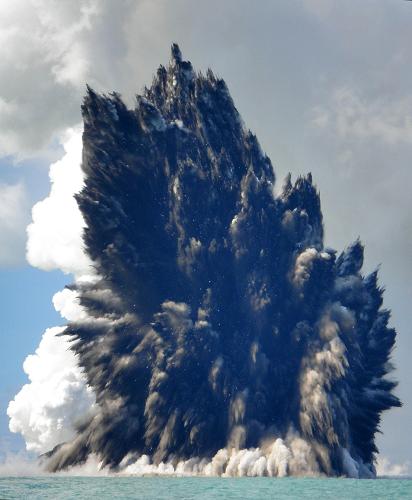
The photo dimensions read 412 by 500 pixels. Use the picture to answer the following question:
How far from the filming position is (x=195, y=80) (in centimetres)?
10231

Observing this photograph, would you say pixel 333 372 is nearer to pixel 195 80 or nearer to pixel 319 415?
pixel 319 415

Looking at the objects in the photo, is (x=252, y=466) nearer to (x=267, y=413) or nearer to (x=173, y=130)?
(x=267, y=413)

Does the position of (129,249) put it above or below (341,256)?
below

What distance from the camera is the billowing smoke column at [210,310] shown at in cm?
8712

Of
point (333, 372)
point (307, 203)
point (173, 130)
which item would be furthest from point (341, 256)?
point (173, 130)

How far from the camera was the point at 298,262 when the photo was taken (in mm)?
91938

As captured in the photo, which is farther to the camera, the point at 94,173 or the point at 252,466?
the point at 94,173

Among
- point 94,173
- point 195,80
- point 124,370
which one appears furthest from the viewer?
point 195,80

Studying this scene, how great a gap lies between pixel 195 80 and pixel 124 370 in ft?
145

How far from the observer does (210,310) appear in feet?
309

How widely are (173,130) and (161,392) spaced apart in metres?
36.5

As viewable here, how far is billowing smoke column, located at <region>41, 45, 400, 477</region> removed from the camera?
87125 mm

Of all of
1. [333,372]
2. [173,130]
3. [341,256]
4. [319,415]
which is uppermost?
[173,130]

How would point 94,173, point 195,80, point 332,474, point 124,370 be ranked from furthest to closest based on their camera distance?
point 195,80 < point 94,173 < point 124,370 < point 332,474
